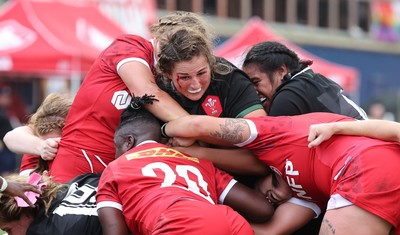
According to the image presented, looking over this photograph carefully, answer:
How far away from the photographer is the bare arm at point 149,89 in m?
3.75

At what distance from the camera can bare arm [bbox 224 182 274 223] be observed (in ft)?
11.8

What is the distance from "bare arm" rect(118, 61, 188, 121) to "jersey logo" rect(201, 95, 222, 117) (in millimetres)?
140

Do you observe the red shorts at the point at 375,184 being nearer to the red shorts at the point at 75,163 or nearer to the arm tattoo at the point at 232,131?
the arm tattoo at the point at 232,131

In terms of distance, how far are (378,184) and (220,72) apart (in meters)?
1.04

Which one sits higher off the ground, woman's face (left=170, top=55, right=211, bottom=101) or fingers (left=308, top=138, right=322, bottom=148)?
woman's face (left=170, top=55, right=211, bottom=101)

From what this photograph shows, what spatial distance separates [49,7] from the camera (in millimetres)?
10969

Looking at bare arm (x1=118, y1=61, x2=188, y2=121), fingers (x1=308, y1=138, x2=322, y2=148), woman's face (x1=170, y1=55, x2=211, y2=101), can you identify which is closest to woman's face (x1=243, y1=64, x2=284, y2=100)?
woman's face (x1=170, y1=55, x2=211, y2=101)

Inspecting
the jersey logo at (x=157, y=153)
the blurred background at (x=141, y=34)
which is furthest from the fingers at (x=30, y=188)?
the blurred background at (x=141, y=34)

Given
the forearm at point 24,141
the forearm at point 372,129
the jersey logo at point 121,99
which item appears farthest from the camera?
the forearm at point 24,141

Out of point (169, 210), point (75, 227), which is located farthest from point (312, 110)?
point (75, 227)

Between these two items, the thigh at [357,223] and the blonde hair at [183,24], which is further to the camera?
the blonde hair at [183,24]

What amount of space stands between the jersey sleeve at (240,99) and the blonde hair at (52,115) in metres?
1.17

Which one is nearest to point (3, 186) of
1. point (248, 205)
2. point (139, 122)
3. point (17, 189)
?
point (17, 189)

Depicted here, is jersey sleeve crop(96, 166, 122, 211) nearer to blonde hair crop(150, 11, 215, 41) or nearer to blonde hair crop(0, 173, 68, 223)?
blonde hair crop(0, 173, 68, 223)
